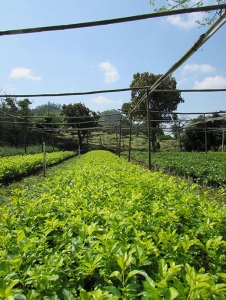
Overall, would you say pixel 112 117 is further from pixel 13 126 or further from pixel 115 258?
pixel 115 258

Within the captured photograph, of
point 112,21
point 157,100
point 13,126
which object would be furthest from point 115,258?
point 157,100

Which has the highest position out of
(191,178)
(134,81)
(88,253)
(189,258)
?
(134,81)

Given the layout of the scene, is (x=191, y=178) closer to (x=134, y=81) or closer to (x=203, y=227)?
(x=203, y=227)

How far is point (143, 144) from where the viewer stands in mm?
36000

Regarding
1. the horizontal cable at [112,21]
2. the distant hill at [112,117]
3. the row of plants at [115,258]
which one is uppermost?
the distant hill at [112,117]

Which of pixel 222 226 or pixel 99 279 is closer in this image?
pixel 99 279

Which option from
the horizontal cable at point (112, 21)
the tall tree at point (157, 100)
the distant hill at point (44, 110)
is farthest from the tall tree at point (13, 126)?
the horizontal cable at point (112, 21)

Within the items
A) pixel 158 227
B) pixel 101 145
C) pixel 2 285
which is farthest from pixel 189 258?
pixel 101 145

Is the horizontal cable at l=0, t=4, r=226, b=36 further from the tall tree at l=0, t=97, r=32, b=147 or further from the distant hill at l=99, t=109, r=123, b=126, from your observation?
the tall tree at l=0, t=97, r=32, b=147

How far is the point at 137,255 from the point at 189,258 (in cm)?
38

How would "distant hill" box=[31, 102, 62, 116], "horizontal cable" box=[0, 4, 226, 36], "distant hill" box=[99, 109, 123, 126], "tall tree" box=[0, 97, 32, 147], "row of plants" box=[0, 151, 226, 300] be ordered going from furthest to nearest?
"distant hill" box=[31, 102, 62, 116] < "tall tree" box=[0, 97, 32, 147] < "distant hill" box=[99, 109, 123, 126] < "horizontal cable" box=[0, 4, 226, 36] < "row of plants" box=[0, 151, 226, 300]

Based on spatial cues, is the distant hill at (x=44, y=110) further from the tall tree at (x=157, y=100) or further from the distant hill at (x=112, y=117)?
the tall tree at (x=157, y=100)

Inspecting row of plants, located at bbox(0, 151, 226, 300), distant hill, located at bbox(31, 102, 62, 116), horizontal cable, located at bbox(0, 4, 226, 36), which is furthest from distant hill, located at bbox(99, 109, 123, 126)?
distant hill, located at bbox(31, 102, 62, 116)

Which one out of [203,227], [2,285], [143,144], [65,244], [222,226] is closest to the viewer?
[2,285]
